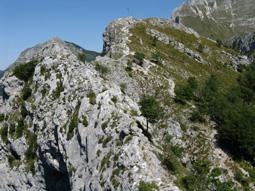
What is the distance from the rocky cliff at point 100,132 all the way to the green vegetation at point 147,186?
0.37 ft

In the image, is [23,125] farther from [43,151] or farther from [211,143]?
[211,143]

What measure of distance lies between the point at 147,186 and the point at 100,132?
45.5ft

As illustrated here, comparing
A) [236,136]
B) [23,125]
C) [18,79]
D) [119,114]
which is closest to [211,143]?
[236,136]

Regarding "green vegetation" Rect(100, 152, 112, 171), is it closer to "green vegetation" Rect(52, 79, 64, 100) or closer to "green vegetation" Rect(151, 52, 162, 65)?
"green vegetation" Rect(52, 79, 64, 100)

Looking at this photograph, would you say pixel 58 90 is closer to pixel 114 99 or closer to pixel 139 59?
pixel 114 99

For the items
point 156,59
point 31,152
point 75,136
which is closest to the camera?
point 75,136

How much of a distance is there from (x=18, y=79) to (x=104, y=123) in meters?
33.0

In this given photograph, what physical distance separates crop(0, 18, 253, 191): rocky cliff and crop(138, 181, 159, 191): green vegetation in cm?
11

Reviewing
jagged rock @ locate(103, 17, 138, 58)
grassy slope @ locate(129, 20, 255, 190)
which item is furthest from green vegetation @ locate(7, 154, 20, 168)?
jagged rock @ locate(103, 17, 138, 58)

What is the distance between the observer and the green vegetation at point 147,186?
3912 cm

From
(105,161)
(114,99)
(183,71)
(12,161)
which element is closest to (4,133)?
(12,161)

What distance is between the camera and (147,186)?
39.4 meters

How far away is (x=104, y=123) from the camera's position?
5125cm

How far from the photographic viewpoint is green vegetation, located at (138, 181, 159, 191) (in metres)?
39.1
